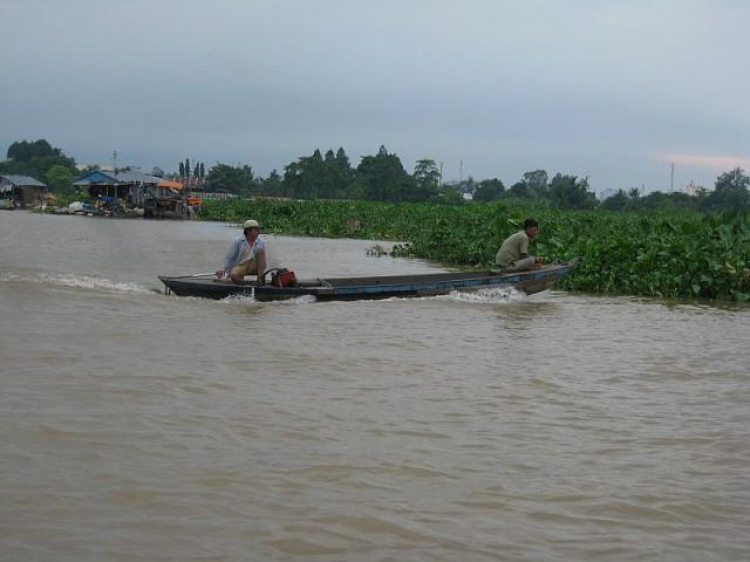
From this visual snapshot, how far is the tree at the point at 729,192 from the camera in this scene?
44.8 meters

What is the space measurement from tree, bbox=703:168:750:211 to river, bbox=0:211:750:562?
39219mm

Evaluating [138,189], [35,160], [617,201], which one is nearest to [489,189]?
[617,201]

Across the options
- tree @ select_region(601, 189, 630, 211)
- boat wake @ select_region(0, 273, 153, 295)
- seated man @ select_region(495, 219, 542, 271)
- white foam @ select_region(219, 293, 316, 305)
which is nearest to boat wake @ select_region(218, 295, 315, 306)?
white foam @ select_region(219, 293, 316, 305)

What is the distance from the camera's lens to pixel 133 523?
332 cm

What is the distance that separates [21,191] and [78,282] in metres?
51.5

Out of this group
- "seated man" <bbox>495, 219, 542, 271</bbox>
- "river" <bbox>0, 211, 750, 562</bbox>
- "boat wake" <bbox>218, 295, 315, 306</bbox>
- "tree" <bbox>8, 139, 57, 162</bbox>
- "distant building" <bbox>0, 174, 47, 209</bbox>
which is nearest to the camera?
"river" <bbox>0, 211, 750, 562</bbox>

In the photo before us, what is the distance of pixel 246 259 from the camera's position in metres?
10.5

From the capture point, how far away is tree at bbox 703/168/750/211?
44.8 metres

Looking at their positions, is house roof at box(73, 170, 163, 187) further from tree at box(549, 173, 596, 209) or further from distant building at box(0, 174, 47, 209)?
tree at box(549, 173, 596, 209)

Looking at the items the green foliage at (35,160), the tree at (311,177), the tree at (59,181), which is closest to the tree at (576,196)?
the tree at (311,177)

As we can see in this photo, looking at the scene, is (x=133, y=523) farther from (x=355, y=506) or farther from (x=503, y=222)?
(x=503, y=222)

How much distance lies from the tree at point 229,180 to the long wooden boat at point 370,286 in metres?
63.4

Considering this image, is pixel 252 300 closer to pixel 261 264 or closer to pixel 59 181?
pixel 261 264

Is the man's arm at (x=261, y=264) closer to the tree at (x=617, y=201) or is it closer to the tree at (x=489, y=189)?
the tree at (x=617, y=201)
